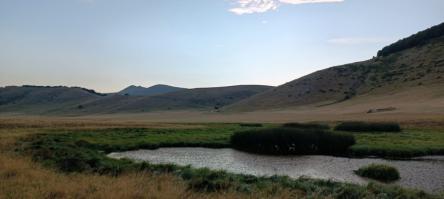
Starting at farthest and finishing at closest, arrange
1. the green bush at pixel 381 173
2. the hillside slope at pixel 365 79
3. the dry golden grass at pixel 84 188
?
1. the hillside slope at pixel 365 79
2. the green bush at pixel 381 173
3. the dry golden grass at pixel 84 188

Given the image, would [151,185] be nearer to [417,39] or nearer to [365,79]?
[365,79]

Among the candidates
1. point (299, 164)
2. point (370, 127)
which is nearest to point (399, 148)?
point (299, 164)

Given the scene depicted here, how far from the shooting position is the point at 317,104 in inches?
5340

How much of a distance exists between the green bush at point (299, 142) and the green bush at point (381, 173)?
11171mm

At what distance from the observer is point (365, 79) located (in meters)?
153

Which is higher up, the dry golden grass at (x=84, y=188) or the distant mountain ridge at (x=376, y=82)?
the distant mountain ridge at (x=376, y=82)

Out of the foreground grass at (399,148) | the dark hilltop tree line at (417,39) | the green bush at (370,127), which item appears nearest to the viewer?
the foreground grass at (399,148)

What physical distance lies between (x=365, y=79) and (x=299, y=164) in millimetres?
131297

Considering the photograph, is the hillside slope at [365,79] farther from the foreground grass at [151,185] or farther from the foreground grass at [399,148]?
the foreground grass at [151,185]

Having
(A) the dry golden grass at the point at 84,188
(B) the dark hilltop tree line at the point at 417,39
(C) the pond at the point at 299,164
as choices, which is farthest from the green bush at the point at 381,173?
(B) the dark hilltop tree line at the point at 417,39

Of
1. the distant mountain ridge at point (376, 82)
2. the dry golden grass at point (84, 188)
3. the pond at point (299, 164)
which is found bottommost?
the pond at point (299, 164)

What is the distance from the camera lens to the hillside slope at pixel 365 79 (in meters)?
133

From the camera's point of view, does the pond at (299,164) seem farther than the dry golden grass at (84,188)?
Yes

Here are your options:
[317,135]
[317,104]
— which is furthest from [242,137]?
[317,104]
